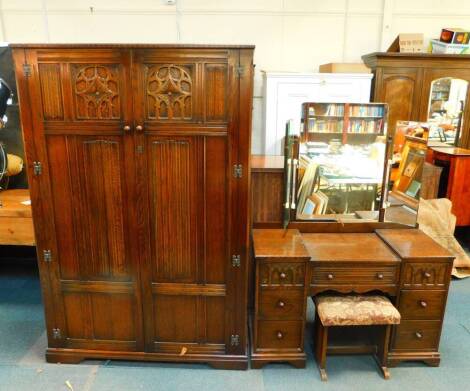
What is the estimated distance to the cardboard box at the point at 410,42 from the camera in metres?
3.88

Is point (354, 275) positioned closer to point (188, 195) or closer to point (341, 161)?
point (341, 161)

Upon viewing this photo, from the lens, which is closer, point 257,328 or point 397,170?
point 257,328

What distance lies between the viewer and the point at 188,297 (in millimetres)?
2338

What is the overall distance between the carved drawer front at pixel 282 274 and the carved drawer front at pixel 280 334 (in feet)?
0.85

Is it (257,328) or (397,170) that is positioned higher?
(397,170)

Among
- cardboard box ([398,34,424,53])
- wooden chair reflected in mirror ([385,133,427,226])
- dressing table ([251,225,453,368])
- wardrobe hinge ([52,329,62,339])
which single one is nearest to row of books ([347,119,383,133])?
wooden chair reflected in mirror ([385,133,427,226])

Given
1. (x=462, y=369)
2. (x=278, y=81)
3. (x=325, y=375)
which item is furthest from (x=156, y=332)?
(x=278, y=81)

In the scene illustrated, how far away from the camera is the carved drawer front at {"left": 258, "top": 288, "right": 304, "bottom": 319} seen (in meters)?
2.33

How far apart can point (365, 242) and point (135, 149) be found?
5.24 feet

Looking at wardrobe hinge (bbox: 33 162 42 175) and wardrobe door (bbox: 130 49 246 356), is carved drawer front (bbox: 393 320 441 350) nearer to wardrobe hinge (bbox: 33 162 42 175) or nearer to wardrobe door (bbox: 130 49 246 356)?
wardrobe door (bbox: 130 49 246 356)

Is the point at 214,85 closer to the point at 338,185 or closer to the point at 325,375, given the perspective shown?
the point at 338,185

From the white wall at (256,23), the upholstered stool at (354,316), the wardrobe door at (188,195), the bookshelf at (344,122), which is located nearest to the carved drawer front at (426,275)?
the upholstered stool at (354,316)

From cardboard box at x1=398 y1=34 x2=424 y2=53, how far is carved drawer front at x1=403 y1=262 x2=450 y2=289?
2502mm

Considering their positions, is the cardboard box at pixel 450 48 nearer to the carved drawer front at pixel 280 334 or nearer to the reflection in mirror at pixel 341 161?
the reflection in mirror at pixel 341 161
